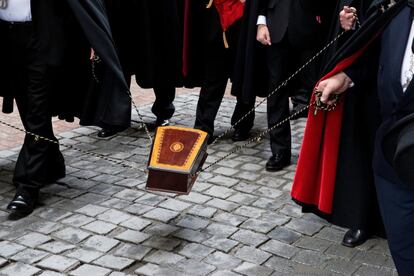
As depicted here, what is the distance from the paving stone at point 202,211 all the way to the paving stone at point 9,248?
115 centimetres

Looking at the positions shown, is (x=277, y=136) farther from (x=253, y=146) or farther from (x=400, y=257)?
(x=400, y=257)

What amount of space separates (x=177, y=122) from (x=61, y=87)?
6.49 ft

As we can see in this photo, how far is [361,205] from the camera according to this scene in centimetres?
378

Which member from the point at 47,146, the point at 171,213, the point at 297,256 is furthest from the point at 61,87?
the point at 297,256

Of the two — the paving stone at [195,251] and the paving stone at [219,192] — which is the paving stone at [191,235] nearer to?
the paving stone at [195,251]

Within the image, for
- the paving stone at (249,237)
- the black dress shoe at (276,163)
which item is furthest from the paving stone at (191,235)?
the black dress shoe at (276,163)

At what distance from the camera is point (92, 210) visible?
4.50 m

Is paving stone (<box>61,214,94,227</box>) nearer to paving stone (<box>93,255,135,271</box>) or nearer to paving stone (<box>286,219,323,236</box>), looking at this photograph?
paving stone (<box>93,255,135,271</box>)

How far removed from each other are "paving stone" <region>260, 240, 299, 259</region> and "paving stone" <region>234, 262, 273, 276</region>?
0.21 metres

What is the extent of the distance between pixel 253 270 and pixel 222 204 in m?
1.00

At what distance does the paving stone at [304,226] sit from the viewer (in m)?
4.20

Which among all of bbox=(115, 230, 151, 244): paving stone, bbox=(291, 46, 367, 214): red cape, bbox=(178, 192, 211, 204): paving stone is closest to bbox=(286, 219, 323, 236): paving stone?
bbox=(291, 46, 367, 214): red cape

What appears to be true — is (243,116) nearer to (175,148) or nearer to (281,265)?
(175,148)

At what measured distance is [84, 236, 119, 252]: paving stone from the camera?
12.8ft
